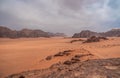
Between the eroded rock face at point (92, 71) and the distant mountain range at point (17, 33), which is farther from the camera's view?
the distant mountain range at point (17, 33)

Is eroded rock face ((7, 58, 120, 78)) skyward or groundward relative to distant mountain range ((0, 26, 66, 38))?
groundward

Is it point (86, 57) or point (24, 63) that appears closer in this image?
point (86, 57)

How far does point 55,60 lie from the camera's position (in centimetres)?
738

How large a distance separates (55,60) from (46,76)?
10.3 ft

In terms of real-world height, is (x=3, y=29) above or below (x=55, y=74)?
above

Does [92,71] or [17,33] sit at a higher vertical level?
[17,33]

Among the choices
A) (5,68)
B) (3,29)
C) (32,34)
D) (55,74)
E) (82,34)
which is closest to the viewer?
(55,74)

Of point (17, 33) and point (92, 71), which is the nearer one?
point (92, 71)

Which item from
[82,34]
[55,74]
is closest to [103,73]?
[55,74]

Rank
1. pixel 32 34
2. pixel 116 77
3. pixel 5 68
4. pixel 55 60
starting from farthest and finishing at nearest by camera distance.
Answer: pixel 32 34, pixel 55 60, pixel 5 68, pixel 116 77

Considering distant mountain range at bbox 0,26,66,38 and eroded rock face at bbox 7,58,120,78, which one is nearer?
eroded rock face at bbox 7,58,120,78

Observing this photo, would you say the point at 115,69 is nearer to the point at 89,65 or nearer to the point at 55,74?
the point at 89,65

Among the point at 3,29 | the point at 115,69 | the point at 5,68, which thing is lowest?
the point at 5,68

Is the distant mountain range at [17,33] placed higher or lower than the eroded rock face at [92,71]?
higher
